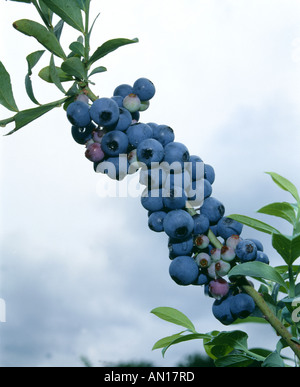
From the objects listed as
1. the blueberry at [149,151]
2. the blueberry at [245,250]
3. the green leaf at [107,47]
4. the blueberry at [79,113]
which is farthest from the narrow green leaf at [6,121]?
the blueberry at [245,250]

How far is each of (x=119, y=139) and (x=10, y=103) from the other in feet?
1.25

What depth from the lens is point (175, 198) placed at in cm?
123

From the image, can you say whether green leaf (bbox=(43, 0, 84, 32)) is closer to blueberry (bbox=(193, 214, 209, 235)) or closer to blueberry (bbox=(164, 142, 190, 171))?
blueberry (bbox=(164, 142, 190, 171))

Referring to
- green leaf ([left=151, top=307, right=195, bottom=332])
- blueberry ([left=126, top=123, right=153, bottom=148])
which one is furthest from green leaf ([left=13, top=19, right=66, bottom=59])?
green leaf ([left=151, top=307, right=195, bottom=332])

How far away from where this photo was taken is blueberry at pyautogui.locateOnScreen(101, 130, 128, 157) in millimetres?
1295

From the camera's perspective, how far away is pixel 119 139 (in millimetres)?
1299

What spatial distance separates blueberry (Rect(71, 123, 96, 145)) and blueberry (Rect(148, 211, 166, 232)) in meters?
0.31

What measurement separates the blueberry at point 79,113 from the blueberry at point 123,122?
7 centimetres

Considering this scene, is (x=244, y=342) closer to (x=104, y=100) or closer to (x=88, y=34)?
(x=104, y=100)

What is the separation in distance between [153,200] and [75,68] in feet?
1.40

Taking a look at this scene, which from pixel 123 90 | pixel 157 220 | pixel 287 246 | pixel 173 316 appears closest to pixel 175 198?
pixel 157 220

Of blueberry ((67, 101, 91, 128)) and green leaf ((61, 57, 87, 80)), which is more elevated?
green leaf ((61, 57, 87, 80))

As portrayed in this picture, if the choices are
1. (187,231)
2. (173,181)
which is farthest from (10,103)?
(187,231)
